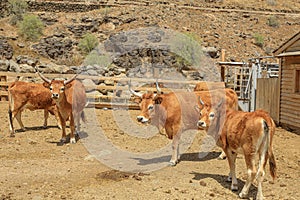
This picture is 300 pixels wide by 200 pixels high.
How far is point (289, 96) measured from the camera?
14.6 m

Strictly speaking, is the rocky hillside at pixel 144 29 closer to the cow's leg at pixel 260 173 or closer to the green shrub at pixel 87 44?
the green shrub at pixel 87 44

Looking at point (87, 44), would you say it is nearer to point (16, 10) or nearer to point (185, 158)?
point (16, 10)

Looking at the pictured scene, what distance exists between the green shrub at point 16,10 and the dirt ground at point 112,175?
3655 cm

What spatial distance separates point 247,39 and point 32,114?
115 feet

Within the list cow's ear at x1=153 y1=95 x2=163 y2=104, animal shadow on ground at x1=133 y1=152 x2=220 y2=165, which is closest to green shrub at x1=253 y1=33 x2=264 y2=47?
animal shadow on ground at x1=133 y1=152 x2=220 y2=165

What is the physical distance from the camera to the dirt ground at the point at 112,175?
6.76 meters

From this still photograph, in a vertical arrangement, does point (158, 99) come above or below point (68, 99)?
above

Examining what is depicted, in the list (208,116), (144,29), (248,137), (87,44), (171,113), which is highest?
(144,29)

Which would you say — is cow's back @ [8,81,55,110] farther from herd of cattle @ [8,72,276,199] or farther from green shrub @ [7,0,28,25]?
green shrub @ [7,0,28,25]

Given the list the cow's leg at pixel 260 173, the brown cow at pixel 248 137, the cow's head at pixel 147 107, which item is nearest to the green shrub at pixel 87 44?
the cow's head at pixel 147 107

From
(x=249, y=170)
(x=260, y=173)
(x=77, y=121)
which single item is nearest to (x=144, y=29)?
(x=77, y=121)

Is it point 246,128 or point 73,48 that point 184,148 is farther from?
point 73,48

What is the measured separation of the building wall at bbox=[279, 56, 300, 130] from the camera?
45.8 feet

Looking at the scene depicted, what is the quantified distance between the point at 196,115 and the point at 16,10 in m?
43.2
